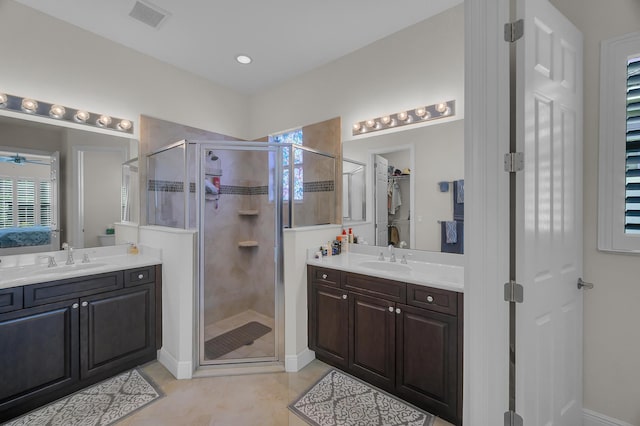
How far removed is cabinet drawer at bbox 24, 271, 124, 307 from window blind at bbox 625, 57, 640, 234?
3310 mm

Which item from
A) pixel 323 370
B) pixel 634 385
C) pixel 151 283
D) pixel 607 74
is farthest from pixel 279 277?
pixel 607 74

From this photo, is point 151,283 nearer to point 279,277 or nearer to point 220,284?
point 220,284

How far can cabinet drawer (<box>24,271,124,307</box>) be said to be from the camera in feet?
6.01

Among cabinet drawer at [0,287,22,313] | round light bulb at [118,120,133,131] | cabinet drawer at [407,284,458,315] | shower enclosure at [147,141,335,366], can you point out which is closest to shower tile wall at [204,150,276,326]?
shower enclosure at [147,141,335,366]

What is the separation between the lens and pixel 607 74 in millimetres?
1504

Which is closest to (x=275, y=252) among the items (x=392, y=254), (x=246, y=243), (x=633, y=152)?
(x=246, y=243)

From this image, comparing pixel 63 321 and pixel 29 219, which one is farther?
pixel 29 219

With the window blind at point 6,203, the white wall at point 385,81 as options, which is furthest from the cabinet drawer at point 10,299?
the white wall at point 385,81

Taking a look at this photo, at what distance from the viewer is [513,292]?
3.86 ft

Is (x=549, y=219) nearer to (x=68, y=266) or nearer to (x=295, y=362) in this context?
(x=295, y=362)

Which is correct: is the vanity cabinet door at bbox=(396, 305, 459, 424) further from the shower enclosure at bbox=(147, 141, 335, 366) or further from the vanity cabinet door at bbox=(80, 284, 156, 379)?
the vanity cabinet door at bbox=(80, 284, 156, 379)

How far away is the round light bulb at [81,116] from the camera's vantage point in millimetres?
2436

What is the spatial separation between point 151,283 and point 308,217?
148 cm

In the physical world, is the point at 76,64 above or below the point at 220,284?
above
